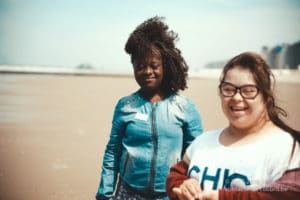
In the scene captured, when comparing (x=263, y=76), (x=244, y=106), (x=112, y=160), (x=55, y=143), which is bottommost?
(x=55, y=143)

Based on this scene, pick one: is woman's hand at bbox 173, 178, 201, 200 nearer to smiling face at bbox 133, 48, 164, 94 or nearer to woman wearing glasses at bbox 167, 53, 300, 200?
woman wearing glasses at bbox 167, 53, 300, 200

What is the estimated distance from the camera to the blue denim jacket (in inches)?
86.0

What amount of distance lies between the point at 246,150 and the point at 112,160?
1.14 m

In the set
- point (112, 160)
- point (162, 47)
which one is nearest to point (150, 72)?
point (162, 47)

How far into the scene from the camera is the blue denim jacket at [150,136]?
2.18m

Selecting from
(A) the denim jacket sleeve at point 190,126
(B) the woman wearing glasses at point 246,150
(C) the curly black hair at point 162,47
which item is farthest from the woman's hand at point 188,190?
(C) the curly black hair at point 162,47

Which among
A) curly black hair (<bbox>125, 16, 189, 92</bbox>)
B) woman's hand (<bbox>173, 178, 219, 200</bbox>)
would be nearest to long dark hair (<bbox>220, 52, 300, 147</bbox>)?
woman's hand (<bbox>173, 178, 219, 200</bbox>)

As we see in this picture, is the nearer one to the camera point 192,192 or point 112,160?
point 192,192

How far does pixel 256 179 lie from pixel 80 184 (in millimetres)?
4489

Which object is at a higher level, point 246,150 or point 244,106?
point 244,106

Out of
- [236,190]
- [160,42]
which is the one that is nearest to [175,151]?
[160,42]

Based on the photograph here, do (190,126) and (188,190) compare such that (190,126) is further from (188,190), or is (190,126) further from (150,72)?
(188,190)

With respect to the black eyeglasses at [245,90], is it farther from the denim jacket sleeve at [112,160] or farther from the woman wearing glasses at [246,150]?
the denim jacket sleeve at [112,160]

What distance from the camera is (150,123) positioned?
221cm
